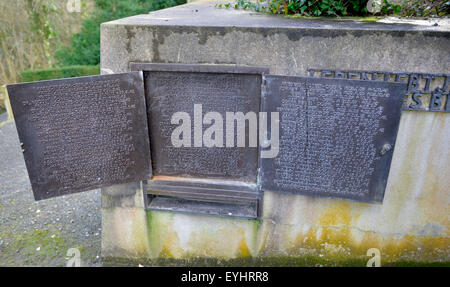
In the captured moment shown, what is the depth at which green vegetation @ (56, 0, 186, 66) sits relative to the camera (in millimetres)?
11664

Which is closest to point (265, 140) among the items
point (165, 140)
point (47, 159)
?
point (165, 140)

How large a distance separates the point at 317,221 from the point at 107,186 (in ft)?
7.58

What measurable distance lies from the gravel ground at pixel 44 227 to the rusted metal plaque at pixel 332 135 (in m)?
2.54

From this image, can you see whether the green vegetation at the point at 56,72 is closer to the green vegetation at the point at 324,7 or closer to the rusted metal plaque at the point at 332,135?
the green vegetation at the point at 324,7

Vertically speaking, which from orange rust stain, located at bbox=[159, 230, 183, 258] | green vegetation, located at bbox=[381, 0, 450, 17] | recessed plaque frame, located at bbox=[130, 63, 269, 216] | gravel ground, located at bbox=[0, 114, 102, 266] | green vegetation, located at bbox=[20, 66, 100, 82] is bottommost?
gravel ground, located at bbox=[0, 114, 102, 266]

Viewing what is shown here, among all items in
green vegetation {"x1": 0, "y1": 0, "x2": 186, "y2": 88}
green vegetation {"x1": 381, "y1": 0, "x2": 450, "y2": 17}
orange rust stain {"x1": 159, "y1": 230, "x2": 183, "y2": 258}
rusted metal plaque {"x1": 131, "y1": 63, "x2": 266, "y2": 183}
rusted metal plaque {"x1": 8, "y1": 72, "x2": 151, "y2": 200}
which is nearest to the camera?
rusted metal plaque {"x1": 8, "y1": 72, "x2": 151, "y2": 200}

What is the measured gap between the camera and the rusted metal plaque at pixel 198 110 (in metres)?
3.26

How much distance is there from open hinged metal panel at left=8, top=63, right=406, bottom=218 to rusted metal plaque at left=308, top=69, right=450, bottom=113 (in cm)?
15

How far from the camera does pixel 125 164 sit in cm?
343

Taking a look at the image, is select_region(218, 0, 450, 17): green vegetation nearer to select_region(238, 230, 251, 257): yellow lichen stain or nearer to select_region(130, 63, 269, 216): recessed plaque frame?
select_region(130, 63, 269, 216): recessed plaque frame

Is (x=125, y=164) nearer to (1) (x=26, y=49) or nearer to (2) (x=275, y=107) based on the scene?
(2) (x=275, y=107)

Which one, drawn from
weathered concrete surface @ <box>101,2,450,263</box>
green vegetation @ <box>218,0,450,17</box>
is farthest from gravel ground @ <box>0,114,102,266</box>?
green vegetation @ <box>218,0,450,17</box>

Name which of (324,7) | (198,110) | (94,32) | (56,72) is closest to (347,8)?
(324,7)

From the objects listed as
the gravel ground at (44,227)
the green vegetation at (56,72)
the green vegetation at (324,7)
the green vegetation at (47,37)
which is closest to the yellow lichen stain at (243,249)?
the gravel ground at (44,227)
